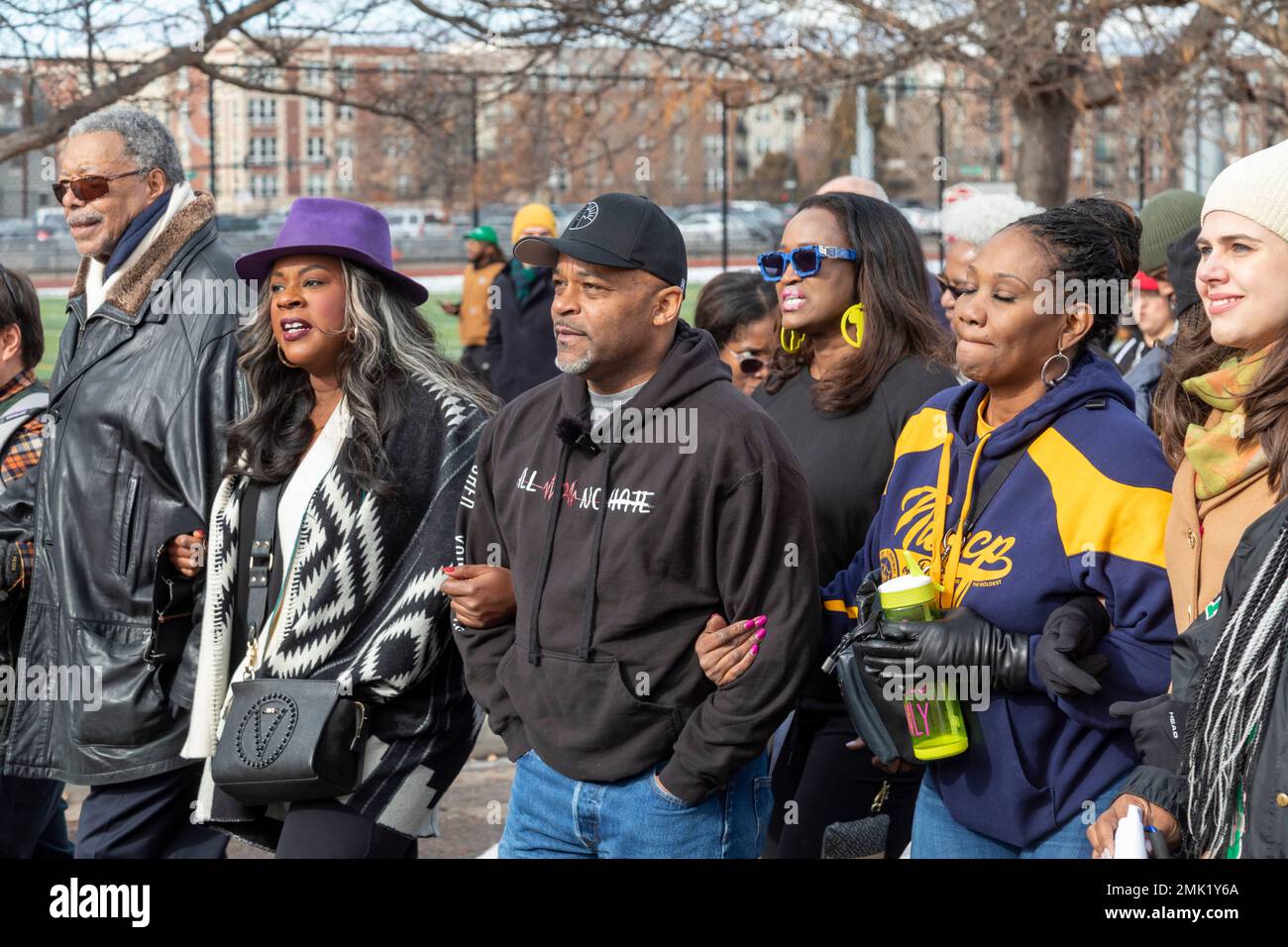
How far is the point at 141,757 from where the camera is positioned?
404cm

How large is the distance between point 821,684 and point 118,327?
2.19 m

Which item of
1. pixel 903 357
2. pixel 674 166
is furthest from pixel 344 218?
pixel 674 166

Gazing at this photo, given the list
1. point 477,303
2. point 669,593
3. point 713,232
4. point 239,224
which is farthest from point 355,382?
point 239,224

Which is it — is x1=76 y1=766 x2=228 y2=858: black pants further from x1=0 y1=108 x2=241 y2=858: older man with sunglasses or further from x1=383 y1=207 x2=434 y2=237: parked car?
x1=383 y1=207 x2=434 y2=237: parked car

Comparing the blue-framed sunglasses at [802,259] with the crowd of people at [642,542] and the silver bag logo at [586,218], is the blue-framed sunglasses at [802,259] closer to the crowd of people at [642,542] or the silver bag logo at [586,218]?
the crowd of people at [642,542]

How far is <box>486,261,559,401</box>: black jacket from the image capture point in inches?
403

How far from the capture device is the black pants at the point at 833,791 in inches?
143

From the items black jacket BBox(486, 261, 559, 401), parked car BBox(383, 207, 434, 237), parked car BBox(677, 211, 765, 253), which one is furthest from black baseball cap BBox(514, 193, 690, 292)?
parked car BBox(383, 207, 434, 237)

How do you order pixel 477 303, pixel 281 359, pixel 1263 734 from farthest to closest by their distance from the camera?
pixel 477 303, pixel 281 359, pixel 1263 734

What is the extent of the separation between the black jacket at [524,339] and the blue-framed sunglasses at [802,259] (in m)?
6.21

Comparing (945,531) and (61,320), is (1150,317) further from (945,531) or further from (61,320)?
(61,320)

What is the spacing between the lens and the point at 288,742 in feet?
11.2

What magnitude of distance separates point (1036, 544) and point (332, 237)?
1922mm

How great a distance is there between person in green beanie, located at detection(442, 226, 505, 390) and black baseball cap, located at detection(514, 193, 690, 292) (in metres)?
8.19
